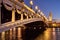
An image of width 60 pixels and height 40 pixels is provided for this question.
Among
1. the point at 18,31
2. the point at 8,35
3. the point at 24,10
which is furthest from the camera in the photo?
the point at 18,31

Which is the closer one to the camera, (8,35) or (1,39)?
(1,39)

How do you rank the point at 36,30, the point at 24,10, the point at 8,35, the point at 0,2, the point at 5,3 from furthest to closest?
the point at 36,30
the point at 8,35
the point at 24,10
the point at 5,3
the point at 0,2

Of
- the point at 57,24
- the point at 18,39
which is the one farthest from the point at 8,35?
the point at 57,24

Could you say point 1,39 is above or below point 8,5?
below

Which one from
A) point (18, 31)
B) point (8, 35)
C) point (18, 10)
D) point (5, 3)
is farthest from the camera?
point (18, 31)

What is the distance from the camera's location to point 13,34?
2900 centimetres

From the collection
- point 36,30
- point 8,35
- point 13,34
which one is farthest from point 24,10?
point 36,30

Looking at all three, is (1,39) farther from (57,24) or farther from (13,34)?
(57,24)

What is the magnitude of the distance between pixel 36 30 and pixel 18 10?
3227cm

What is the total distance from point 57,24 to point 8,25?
37472 millimetres

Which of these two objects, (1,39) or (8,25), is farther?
(1,39)

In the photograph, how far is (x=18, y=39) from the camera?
27984 mm

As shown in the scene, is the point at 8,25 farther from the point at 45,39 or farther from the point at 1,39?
the point at 45,39

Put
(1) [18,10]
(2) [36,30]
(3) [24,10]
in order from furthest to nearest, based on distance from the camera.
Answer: (2) [36,30] → (3) [24,10] → (1) [18,10]
